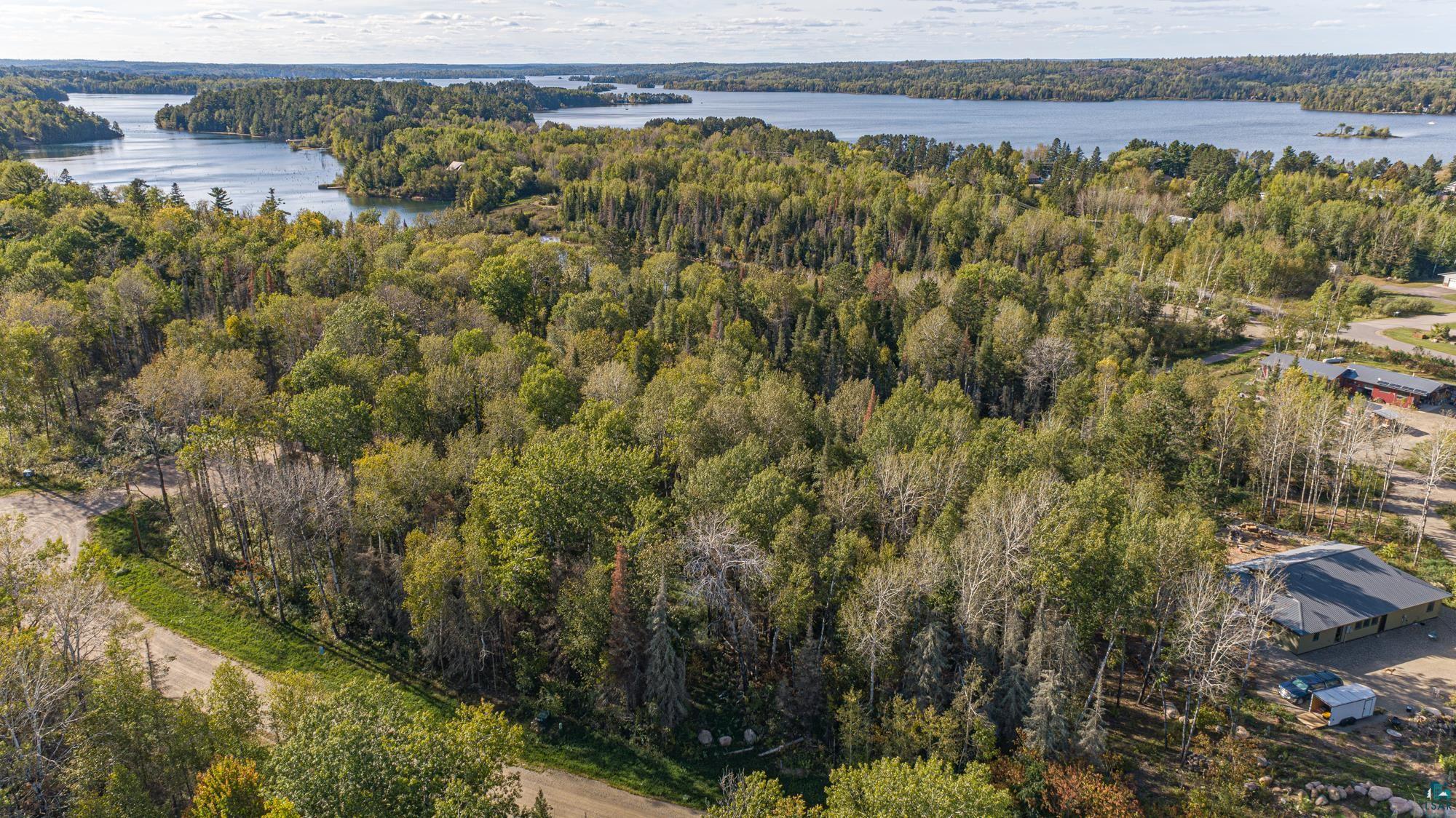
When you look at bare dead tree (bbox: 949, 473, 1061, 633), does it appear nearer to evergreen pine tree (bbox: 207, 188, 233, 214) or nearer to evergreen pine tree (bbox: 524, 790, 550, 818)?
evergreen pine tree (bbox: 524, 790, 550, 818)

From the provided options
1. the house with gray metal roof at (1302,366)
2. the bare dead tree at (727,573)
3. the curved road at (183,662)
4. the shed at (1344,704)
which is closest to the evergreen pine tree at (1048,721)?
the bare dead tree at (727,573)

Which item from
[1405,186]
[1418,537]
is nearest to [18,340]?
[1418,537]

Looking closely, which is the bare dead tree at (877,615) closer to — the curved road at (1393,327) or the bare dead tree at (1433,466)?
the bare dead tree at (1433,466)

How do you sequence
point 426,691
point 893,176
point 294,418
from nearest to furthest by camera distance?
1. point 426,691
2. point 294,418
3. point 893,176

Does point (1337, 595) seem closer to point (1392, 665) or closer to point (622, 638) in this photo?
point (1392, 665)

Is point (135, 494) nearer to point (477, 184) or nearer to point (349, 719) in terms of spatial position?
point (349, 719)

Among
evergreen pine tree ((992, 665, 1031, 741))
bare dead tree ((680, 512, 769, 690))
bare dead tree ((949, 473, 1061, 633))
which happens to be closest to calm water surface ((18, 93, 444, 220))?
bare dead tree ((680, 512, 769, 690))
